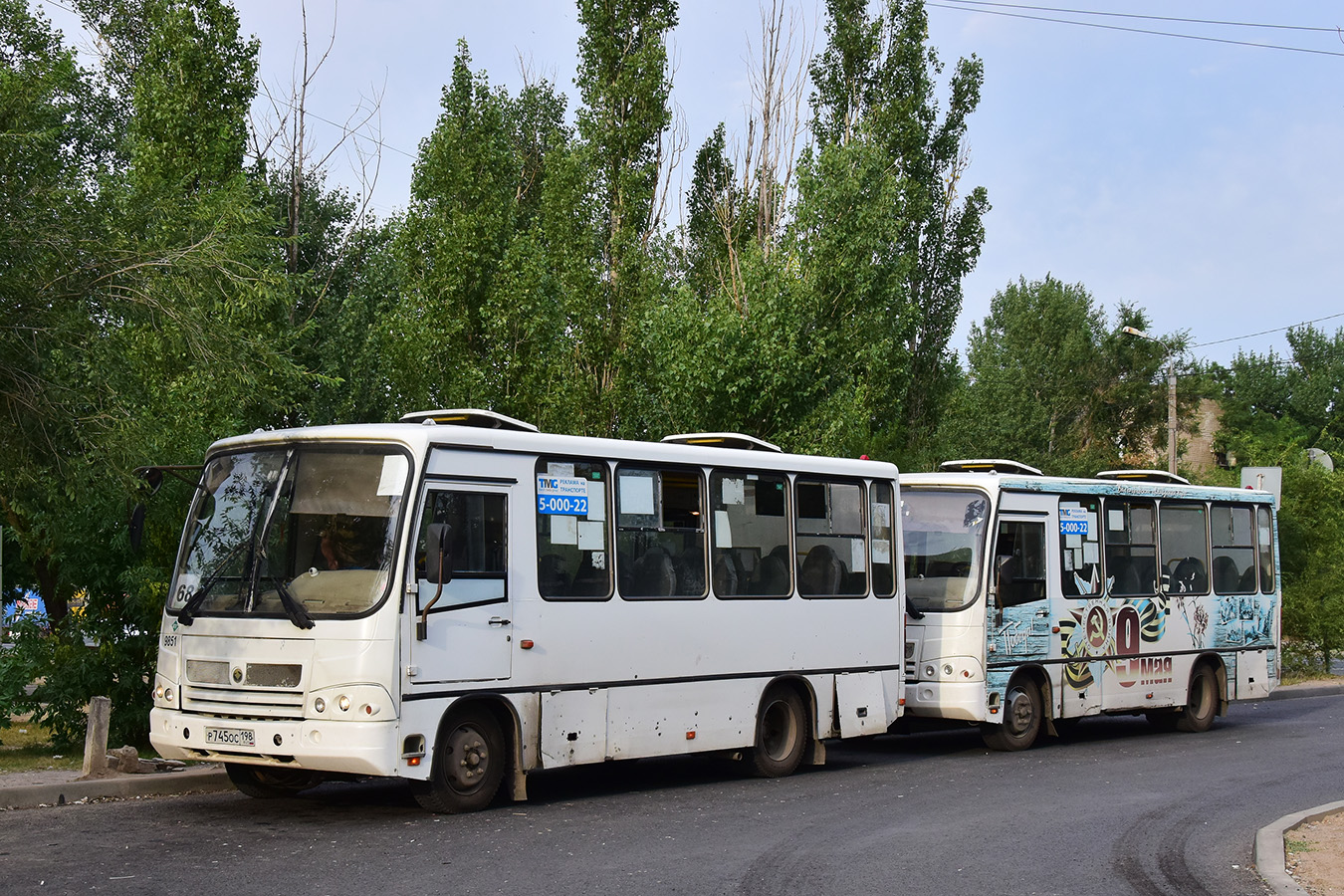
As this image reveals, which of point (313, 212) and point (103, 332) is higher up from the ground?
point (313, 212)

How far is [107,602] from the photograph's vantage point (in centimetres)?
1456

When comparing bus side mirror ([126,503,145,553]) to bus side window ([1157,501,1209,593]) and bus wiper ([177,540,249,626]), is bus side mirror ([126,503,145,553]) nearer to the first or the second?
bus wiper ([177,540,249,626])

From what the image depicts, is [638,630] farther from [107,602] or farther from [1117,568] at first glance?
[1117,568]

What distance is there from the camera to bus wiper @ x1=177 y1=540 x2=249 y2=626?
1135 cm

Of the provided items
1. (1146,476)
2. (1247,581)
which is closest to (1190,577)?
Answer: (1247,581)

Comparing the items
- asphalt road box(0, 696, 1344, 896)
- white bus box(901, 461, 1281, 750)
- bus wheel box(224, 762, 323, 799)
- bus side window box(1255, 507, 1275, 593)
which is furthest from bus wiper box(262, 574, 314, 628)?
bus side window box(1255, 507, 1275, 593)

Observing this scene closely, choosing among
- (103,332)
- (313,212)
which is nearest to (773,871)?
(103,332)

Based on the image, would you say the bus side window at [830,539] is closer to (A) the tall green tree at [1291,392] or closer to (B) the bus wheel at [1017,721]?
(B) the bus wheel at [1017,721]

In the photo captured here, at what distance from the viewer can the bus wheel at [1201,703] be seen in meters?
20.4

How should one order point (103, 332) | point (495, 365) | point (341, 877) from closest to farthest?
point (341, 877)
point (103, 332)
point (495, 365)

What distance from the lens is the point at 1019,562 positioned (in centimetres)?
1733

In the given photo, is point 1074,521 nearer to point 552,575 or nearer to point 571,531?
point 571,531

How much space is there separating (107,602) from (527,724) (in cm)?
510

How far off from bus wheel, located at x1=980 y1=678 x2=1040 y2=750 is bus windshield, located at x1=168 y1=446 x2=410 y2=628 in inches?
343
